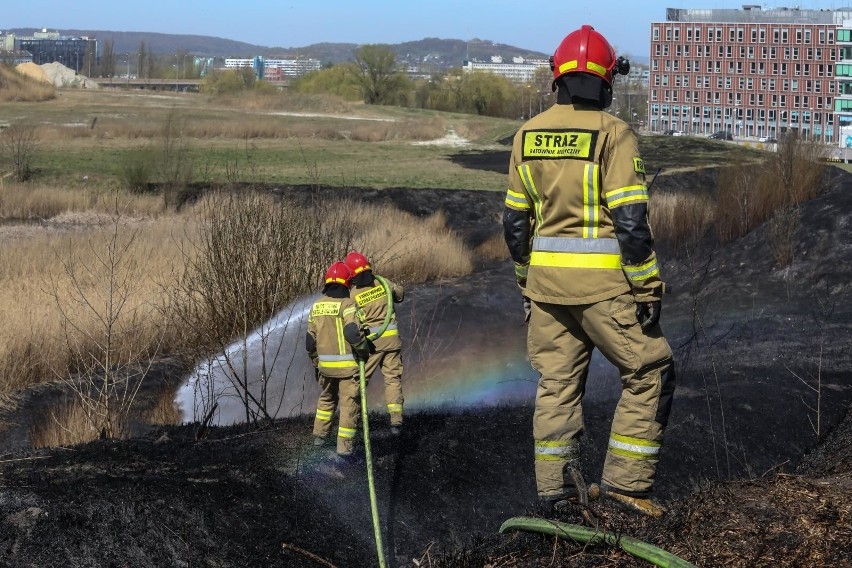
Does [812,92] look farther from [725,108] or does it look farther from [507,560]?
[507,560]

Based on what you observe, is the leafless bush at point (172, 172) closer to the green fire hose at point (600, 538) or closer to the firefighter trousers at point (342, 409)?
the firefighter trousers at point (342, 409)

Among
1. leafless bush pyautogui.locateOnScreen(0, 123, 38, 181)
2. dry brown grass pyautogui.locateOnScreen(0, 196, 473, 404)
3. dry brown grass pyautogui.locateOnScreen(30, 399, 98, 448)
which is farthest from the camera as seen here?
leafless bush pyautogui.locateOnScreen(0, 123, 38, 181)

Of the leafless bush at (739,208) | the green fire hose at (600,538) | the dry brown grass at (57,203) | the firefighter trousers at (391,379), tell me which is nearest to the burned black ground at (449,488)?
the green fire hose at (600,538)

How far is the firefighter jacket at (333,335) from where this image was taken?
23.3 feet

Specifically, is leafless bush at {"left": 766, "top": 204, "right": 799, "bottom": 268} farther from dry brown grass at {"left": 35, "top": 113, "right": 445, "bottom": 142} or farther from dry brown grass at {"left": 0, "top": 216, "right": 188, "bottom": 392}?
dry brown grass at {"left": 35, "top": 113, "right": 445, "bottom": 142}

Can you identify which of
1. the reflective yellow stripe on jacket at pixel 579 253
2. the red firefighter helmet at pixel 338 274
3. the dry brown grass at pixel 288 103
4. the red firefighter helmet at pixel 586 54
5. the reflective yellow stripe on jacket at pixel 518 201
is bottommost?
the red firefighter helmet at pixel 338 274

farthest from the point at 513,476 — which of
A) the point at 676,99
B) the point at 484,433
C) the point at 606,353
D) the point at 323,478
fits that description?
the point at 676,99

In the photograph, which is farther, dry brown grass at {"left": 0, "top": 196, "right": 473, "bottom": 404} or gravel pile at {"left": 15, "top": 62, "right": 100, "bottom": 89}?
gravel pile at {"left": 15, "top": 62, "right": 100, "bottom": 89}

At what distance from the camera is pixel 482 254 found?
18.4 meters

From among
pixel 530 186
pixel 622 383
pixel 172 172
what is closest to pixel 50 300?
pixel 530 186

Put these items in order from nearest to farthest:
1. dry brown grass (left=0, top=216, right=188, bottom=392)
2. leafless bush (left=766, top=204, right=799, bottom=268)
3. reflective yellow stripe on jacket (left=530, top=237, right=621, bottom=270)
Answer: reflective yellow stripe on jacket (left=530, top=237, right=621, bottom=270), dry brown grass (left=0, top=216, right=188, bottom=392), leafless bush (left=766, top=204, right=799, bottom=268)

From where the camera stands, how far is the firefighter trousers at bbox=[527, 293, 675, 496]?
5059 millimetres

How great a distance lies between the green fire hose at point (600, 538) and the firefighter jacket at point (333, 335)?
Result: 2741 mm

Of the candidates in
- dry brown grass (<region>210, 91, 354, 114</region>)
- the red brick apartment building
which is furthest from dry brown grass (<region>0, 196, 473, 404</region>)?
the red brick apartment building
